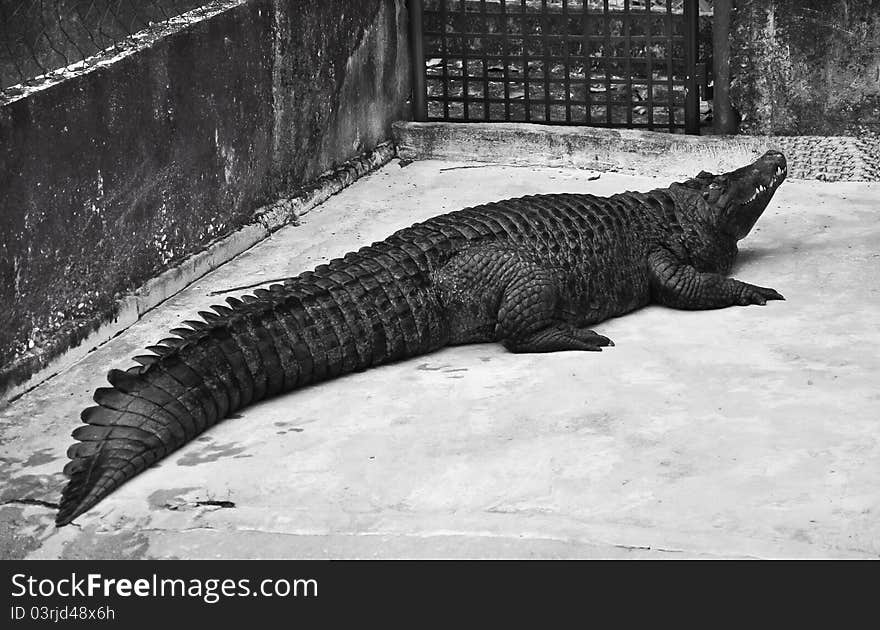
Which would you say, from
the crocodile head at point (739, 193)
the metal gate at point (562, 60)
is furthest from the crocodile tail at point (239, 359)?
the metal gate at point (562, 60)

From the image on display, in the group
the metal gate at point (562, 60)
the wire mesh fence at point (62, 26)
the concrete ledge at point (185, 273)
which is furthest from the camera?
the metal gate at point (562, 60)

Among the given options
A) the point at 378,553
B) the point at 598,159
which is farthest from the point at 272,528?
the point at 598,159

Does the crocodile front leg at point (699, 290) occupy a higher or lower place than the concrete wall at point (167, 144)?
lower

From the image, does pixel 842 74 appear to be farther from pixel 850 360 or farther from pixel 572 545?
pixel 572 545

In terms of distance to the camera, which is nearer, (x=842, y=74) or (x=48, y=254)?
(x=48, y=254)

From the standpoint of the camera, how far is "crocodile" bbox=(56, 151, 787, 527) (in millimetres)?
4324

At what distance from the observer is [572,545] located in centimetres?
357

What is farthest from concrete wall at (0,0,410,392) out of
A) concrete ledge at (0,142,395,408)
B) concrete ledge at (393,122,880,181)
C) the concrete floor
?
concrete ledge at (393,122,880,181)

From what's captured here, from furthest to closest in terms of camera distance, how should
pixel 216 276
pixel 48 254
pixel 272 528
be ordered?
pixel 216 276 < pixel 48 254 < pixel 272 528

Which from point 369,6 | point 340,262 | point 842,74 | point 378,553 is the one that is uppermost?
point 369,6

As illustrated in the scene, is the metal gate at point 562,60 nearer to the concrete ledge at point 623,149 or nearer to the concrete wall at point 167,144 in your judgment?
the concrete ledge at point 623,149

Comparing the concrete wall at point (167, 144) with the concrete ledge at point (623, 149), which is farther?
the concrete ledge at point (623, 149)

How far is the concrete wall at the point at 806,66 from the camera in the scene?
275 inches

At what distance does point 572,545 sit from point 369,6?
4986 millimetres
